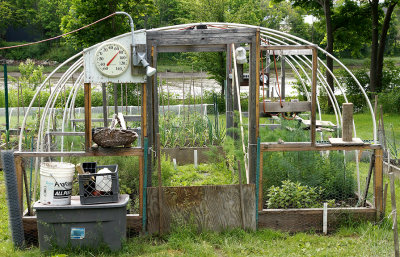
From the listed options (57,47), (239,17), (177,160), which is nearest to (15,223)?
(177,160)

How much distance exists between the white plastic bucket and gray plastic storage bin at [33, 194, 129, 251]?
0.32ft

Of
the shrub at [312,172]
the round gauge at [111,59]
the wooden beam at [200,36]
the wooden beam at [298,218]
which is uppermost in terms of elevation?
the wooden beam at [200,36]

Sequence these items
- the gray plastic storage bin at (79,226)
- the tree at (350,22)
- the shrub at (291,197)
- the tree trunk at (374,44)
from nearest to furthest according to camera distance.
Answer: the gray plastic storage bin at (79,226) → the shrub at (291,197) → the tree trunk at (374,44) → the tree at (350,22)

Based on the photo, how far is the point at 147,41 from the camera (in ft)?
22.0

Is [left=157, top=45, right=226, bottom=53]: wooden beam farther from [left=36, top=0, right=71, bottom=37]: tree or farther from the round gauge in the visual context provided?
[left=36, top=0, right=71, bottom=37]: tree

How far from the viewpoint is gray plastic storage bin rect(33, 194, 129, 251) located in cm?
589

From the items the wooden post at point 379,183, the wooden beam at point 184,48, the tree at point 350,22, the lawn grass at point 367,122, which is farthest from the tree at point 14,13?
the wooden post at point 379,183

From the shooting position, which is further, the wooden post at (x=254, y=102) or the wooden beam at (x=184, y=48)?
the wooden beam at (x=184, y=48)

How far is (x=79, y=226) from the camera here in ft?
19.4

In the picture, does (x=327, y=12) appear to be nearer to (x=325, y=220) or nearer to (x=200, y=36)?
(x=200, y=36)

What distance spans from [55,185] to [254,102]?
2592 mm

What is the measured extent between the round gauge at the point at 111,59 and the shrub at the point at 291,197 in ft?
8.08

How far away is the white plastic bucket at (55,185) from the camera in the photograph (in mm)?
5926

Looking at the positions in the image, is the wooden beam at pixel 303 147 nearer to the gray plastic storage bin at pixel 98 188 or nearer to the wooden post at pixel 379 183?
the wooden post at pixel 379 183
